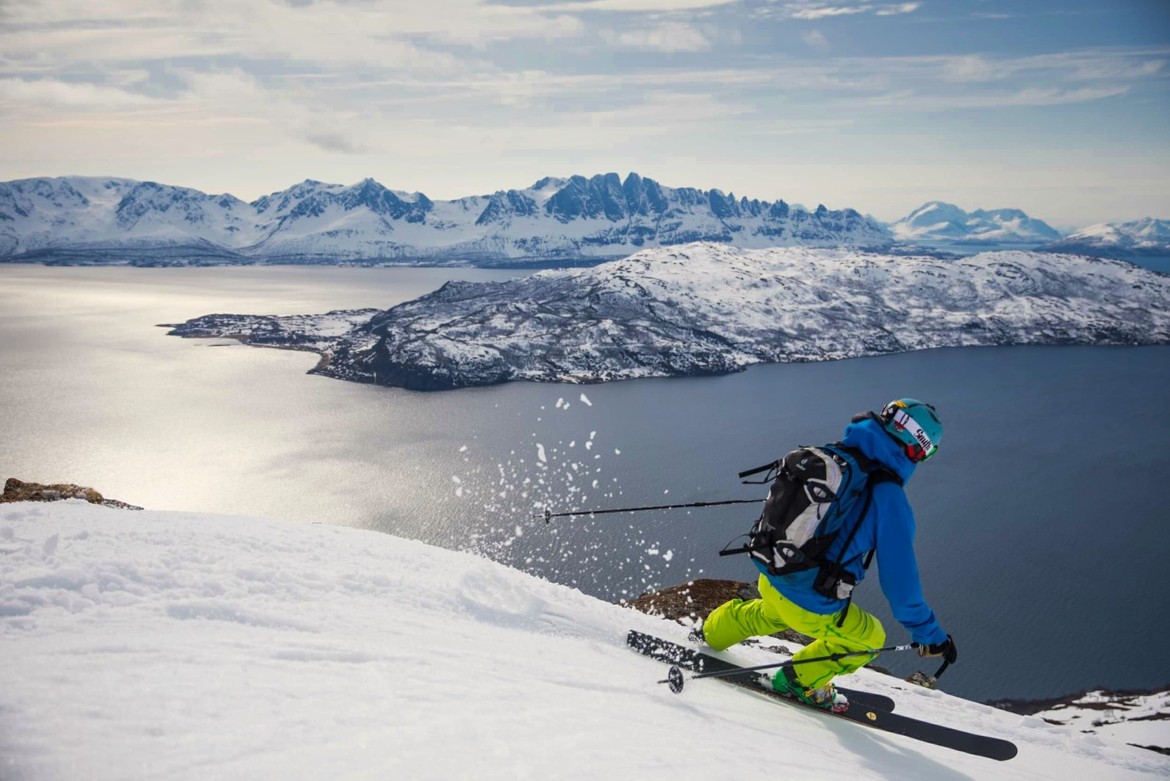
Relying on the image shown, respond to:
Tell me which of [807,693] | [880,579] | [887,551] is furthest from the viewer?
[807,693]

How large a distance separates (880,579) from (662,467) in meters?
70.8

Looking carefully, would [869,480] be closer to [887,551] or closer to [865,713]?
[887,551]

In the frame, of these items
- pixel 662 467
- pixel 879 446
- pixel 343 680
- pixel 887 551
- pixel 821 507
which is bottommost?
pixel 662 467

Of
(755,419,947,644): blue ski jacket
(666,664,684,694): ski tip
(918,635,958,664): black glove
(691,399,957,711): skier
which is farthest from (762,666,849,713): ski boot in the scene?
(666,664,684,694): ski tip

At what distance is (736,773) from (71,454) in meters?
102

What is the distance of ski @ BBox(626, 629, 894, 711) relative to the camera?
8453mm

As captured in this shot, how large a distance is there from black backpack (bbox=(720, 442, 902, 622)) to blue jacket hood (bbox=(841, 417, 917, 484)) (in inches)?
3.5

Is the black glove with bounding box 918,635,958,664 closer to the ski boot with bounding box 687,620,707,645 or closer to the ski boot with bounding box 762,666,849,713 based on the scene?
the ski boot with bounding box 762,666,849,713

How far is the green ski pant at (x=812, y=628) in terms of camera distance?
25.6 ft

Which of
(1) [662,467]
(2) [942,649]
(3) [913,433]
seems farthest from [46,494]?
(1) [662,467]

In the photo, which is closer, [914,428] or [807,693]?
[914,428]

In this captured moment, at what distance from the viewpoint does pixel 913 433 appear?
7.45 m

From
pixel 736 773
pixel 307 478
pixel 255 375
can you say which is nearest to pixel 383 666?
pixel 736 773

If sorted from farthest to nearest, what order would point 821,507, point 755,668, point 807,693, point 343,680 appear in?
point 807,693
point 755,668
point 821,507
point 343,680
